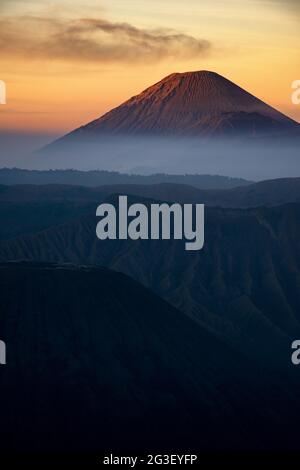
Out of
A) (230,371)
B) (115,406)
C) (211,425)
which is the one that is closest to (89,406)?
(115,406)

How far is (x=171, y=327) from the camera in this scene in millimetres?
144125

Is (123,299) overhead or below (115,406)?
overhead

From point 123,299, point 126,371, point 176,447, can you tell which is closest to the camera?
point 176,447

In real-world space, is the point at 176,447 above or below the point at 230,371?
below

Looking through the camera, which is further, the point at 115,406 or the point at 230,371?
the point at 230,371

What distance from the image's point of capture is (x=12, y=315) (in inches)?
5389

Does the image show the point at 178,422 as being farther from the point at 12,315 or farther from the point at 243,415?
the point at 12,315

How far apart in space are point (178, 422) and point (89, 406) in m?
7.98

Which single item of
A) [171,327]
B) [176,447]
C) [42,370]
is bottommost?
[176,447]

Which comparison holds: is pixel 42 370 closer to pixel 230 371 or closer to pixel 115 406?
pixel 115 406

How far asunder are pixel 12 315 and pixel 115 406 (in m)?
15.4

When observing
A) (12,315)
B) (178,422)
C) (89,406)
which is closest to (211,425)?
(178,422)

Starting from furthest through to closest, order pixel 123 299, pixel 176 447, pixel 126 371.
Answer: pixel 123 299
pixel 126 371
pixel 176 447

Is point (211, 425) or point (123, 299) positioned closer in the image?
point (211, 425)
